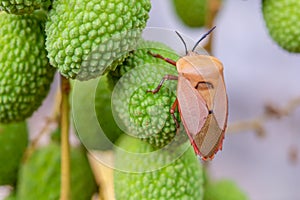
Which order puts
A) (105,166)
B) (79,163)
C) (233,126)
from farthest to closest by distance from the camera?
(233,126) → (79,163) → (105,166)

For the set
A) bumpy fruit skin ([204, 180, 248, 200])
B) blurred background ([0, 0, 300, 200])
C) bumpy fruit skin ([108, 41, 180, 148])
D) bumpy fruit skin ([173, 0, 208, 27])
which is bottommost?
blurred background ([0, 0, 300, 200])

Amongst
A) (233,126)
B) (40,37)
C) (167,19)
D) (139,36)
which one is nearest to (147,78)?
(139,36)

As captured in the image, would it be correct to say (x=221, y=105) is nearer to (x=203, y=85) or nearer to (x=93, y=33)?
(x=203, y=85)

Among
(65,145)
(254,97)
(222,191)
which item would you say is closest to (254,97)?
(254,97)

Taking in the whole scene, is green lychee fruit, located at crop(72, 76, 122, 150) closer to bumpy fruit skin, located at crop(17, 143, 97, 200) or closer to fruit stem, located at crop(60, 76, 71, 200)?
fruit stem, located at crop(60, 76, 71, 200)

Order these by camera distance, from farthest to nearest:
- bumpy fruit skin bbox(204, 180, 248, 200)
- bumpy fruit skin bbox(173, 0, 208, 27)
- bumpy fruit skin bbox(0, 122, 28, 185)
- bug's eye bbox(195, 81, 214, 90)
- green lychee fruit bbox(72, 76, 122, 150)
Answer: bumpy fruit skin bbox(173, 0, 208, 27) < bumpy fruit skin bbox(204, 180, 248, 200) < bumpy fruit skin bbox(0, 122, 28, 185) < green lychee fruit bbox(72, 76, 122, 150) < bug's eye bbox(195, 81, 214, 90)

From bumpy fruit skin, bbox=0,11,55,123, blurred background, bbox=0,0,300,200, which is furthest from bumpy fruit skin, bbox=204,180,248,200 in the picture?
blurred background, bbox=0,0,300,200

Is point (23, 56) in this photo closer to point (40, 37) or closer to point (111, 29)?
point (40, 37)

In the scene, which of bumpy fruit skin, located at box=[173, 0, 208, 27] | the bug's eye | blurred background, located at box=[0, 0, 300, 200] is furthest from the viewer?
blurred background, located at box=[0, 0, 300, 200]
